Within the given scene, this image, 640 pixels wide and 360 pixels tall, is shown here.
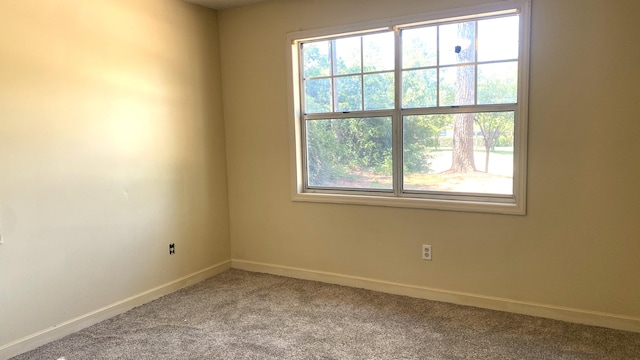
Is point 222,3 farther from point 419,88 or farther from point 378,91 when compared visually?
point 419,88

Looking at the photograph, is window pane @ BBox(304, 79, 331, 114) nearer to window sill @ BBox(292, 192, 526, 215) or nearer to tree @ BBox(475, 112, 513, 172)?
window sill @ BBox(292, 192, 526, 215)

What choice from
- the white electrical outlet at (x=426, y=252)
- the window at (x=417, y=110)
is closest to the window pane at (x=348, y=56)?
the window at (x=417, y=110)

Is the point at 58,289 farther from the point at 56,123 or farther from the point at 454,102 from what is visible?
the point at 454,102

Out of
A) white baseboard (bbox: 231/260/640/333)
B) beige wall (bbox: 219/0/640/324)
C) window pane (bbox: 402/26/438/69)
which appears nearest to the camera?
beige wall (bbox: 219/0/640/324)

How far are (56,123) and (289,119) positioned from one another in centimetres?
170

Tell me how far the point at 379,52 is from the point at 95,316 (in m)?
2.77

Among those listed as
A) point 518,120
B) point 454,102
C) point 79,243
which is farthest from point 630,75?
point 79,243

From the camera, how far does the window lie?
2957 millimetres

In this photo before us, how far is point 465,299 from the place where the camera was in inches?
125

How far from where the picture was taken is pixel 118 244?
10.4 feet

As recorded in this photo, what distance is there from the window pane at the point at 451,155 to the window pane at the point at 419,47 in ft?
1.28

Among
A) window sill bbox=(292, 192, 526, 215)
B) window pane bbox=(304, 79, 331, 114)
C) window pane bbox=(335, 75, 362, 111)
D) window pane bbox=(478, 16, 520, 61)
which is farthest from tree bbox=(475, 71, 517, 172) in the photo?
window pane bbox=(304, 79, 331, 114)

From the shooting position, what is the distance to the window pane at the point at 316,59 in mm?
3615

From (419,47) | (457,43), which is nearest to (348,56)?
(419,47)
